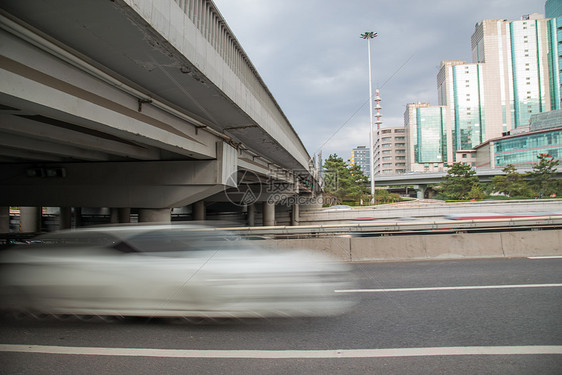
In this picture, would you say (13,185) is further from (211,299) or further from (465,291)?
(465,291)

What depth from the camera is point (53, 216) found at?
36094 mm

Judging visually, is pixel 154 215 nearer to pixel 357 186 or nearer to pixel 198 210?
pixel 198 210

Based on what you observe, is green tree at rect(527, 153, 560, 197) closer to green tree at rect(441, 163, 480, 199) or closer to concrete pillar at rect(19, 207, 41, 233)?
green tree at rect(441, 163, 480, 199)

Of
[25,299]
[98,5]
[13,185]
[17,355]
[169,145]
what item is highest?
[98,5]

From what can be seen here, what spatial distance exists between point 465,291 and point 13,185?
13.9 metres

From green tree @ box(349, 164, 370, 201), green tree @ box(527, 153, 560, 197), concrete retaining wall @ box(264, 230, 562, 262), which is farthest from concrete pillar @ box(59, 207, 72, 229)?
green tree @ box(527, 153, 560, 197)

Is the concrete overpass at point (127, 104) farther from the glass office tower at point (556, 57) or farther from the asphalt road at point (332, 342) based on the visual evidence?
the glass office tower at point (556, 57)

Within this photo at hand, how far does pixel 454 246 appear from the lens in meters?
8.63

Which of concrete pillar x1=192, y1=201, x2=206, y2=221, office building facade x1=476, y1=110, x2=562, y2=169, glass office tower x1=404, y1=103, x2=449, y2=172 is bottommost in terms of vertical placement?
concrete pillar x1=192, y1=201, x2=206, y2=221

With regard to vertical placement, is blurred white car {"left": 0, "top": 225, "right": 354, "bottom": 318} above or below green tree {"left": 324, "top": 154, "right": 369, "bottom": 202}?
below

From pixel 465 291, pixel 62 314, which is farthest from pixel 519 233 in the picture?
pixel 62 314

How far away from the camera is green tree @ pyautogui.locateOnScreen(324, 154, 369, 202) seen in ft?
194

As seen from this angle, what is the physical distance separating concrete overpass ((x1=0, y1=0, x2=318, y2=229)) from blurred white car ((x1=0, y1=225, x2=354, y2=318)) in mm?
2163

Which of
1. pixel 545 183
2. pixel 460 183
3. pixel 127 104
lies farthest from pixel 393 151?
pixel 127 104
